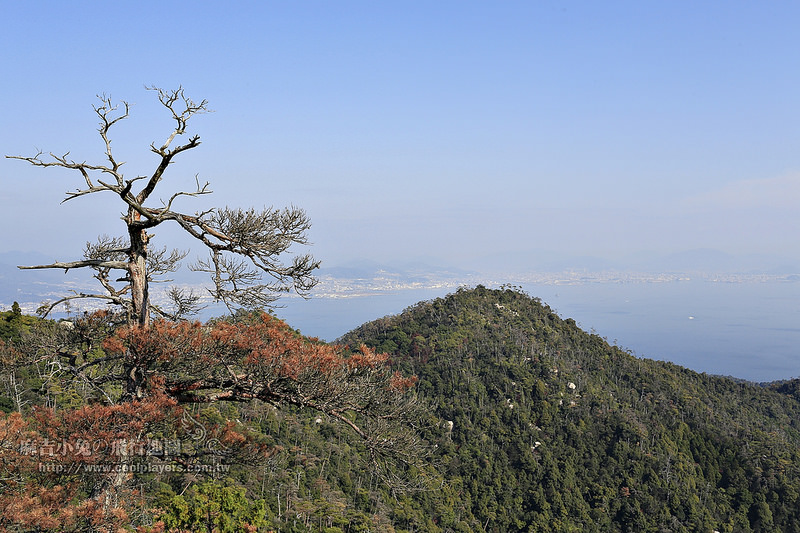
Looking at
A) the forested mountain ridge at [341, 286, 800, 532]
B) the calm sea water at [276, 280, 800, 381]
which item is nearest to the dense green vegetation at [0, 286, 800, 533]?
the forested mountain ridge at [341, 286, 800, 532]

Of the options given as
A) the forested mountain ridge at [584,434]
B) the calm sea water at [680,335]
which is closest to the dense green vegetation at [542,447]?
the forested mountain ridge at [584,434]

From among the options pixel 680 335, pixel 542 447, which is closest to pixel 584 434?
pixel 542 447

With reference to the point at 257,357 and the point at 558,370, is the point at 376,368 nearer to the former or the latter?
the point at 257,357

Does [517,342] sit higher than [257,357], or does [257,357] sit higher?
[257,357]

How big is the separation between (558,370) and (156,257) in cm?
4141

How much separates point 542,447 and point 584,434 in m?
3.58

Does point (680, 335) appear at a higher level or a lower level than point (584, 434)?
lower

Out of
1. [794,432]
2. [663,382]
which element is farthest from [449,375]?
[794,432]

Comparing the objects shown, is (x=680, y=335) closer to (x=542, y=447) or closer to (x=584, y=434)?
(x=584, y=434)

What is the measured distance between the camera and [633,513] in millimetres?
33812

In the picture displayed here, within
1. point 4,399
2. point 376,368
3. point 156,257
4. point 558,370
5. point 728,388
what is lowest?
point 728,388

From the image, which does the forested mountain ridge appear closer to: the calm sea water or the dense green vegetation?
the dense green vegetation

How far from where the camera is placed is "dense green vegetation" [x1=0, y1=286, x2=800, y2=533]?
2844 cm

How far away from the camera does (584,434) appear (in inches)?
1516
